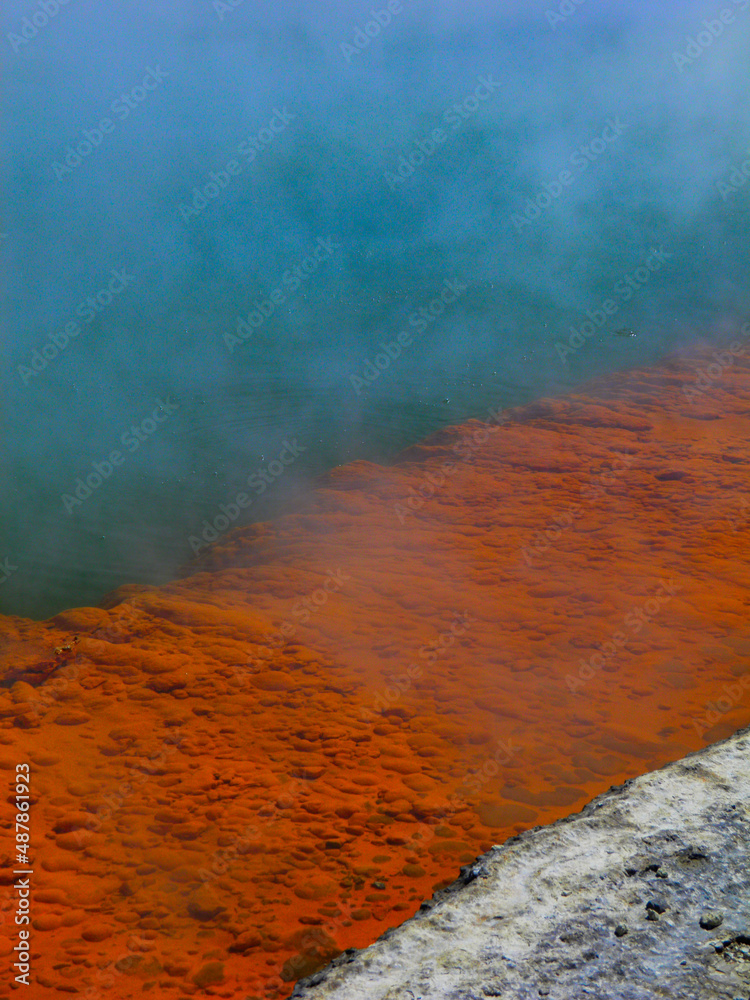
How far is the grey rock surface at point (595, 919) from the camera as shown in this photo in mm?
1980

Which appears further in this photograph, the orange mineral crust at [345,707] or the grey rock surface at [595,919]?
the orange mineral crust at [345,707]

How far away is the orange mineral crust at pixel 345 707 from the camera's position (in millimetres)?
2871

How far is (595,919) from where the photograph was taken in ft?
7.11

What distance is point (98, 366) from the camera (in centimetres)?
1081

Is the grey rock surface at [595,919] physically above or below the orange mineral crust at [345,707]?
above

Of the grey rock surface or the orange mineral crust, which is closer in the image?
the grey rock surface

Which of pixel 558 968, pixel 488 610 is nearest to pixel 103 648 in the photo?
pixel 488 610

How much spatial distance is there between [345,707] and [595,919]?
2.14 m

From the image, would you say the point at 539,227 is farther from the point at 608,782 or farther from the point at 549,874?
the point at 549,874

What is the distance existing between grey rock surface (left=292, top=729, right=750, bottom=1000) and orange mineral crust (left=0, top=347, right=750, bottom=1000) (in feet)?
2.03

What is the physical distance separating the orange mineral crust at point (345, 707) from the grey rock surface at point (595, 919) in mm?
618

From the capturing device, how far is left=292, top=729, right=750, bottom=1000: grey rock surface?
78.0 inches

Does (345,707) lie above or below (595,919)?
below

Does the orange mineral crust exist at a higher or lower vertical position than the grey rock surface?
lower
